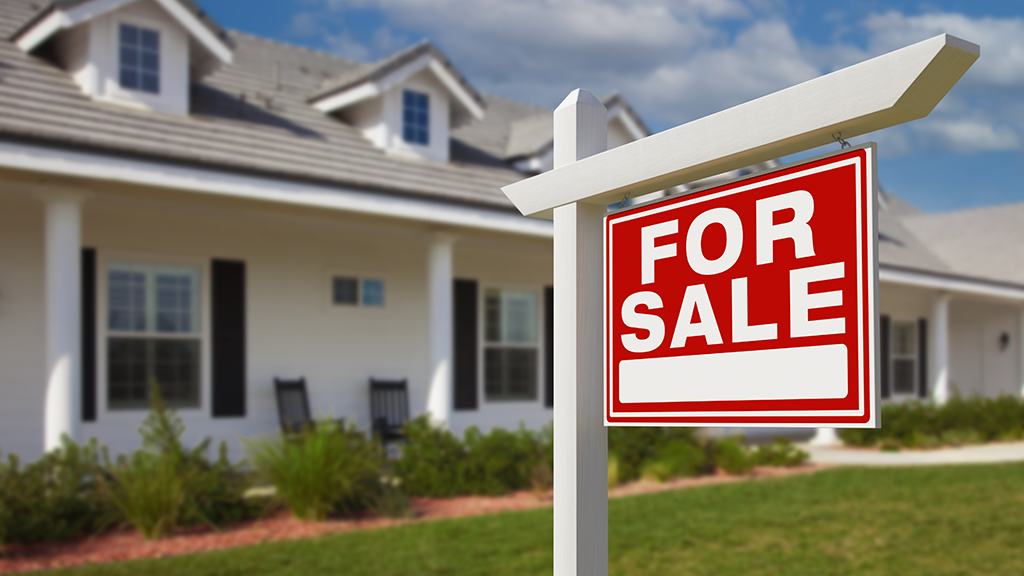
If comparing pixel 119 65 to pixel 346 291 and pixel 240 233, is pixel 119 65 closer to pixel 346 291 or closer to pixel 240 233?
pixel 240 233

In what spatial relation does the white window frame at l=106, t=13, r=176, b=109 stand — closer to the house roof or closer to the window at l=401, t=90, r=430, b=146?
the house roof

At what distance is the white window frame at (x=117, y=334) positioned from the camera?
28.4ft

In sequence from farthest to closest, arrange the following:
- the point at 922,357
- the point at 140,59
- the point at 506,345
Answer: the point at 922,357 < the point at 506,345 < the point at 140,59

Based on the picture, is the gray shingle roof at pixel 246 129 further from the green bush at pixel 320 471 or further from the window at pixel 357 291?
the green bush at pixel 320 471

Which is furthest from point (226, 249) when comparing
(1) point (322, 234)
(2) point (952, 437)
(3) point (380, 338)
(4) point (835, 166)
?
(2) point (952, 437)

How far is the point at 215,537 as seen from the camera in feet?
20.9

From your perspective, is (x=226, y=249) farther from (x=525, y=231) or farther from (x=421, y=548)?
(x=421, y=548)

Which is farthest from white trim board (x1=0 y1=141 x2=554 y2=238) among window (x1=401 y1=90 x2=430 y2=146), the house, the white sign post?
the white sign post

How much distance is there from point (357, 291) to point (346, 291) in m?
0.15

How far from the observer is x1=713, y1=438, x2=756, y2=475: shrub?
994cm

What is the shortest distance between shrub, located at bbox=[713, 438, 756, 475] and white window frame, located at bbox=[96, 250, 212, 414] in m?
6.19

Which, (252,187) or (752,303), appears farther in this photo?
(252,187)

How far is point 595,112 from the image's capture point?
2.04m

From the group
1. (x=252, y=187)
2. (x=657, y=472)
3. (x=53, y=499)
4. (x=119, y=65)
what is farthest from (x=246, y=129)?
(x=657, y=472)
